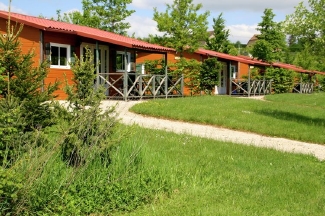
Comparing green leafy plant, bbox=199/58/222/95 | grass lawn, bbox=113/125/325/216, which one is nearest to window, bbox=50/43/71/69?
green leafy plant, bbox=199/58/222/95

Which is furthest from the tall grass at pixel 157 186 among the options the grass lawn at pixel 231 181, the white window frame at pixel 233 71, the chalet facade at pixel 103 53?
the white window frame at pixel 233 71

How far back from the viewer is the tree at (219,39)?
2650 centimetres

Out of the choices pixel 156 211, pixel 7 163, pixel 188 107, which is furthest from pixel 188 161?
pixel 188 107

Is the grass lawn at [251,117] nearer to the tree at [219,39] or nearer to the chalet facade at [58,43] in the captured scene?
the chalet facade at [58,43]

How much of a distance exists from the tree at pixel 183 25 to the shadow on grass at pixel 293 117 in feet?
34.3

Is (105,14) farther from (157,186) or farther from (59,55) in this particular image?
(157,186)

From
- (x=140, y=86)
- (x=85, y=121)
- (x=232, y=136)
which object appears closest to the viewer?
(x=85, y=121)

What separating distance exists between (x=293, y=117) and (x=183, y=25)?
12.5 m

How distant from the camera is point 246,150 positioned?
303 inches

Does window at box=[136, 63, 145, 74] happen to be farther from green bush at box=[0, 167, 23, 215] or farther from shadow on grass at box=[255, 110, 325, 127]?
green bush at box=[0, 167, 23, 215]

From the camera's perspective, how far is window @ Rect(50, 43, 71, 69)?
16.0m

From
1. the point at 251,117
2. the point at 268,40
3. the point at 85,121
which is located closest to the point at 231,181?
the point at 85,121

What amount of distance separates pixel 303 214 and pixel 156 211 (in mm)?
1727

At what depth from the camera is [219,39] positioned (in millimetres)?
27984
